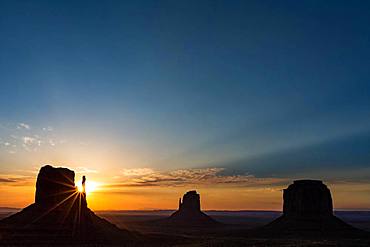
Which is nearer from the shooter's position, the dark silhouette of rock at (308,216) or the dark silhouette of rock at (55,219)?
the dark silhouette of rock at (55,219)

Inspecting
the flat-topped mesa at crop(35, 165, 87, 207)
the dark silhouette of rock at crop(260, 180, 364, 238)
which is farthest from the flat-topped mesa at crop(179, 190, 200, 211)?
the flat-topped mesa at crop(35, 165, 87, 207)

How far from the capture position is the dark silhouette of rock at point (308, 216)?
90.6 m

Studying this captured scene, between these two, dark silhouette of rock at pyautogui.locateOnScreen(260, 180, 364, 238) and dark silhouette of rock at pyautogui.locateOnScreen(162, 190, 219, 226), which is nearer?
dark silhouette of rock at pyautogui.locateOnScreen(260, 180, 364, 238)

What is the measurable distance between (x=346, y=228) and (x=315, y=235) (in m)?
10.7

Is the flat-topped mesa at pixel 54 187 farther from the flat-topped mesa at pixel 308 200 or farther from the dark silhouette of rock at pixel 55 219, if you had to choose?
the flat-topped mesa at pixel 308 200

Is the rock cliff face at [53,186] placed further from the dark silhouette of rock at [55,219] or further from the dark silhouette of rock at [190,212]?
the dark silhouette of rock at [190,212]

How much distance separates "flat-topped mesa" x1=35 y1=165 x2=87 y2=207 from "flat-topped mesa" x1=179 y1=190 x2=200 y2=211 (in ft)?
357

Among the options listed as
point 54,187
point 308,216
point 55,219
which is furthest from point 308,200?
point 55,219

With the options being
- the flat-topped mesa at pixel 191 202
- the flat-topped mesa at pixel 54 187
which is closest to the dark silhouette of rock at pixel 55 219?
the flat-topped mesa at pixel 54 187

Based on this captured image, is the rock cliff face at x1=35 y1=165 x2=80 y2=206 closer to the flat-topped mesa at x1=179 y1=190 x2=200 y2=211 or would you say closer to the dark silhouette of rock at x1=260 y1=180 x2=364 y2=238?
the dark silhouette of rock at x1=260 y1=180 x2=364 y2=238

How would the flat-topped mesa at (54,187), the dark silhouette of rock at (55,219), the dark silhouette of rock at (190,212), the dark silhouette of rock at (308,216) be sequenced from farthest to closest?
the dark silhouette of rock at (190,212), the dark silhouette of rock at (308,216), the flat-topped mesa at (54,187), the dark silhouette of rock at (55,219)

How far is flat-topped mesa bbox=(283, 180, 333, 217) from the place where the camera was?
326ft

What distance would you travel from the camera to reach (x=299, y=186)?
104 meters

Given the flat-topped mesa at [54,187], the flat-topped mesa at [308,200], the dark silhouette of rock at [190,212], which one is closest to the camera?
the flat-topped mesa at [54,187]
